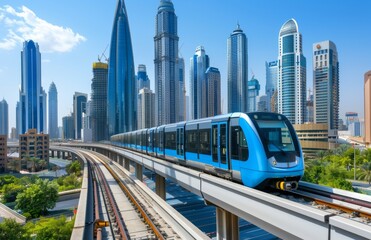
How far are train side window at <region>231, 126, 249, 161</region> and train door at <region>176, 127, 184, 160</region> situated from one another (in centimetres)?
730

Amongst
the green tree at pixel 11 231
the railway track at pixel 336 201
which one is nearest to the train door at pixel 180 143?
the railway track at pixel 336 201

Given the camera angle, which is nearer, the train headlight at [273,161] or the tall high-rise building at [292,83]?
the train headlight at [273,161]

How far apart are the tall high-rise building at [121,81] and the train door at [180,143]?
166567 mm

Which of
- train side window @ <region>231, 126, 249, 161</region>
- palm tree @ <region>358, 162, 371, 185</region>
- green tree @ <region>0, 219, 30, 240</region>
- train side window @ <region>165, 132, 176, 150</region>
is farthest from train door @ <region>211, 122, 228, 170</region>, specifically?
palm tree @ <region>358, 162, 371, 185</region>

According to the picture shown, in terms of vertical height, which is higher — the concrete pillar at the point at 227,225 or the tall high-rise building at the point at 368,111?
the tall high-rise building at the point at 368,111

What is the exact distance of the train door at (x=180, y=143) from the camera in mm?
18656

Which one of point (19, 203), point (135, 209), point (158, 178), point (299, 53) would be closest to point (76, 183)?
point (19, 203)

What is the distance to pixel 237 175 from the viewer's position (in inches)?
445

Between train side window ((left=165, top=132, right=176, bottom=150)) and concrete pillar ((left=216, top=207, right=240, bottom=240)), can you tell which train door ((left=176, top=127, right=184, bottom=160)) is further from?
concrete pillar ((left=216, top=207, right=240, bottom=240))

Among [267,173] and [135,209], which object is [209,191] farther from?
[135,209]

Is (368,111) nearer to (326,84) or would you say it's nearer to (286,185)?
(326,84)

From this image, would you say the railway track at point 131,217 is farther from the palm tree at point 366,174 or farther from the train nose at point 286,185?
the palm tree at point 366,174

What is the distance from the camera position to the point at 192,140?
54.9 ft

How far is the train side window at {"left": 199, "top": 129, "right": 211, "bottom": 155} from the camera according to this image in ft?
46.9
